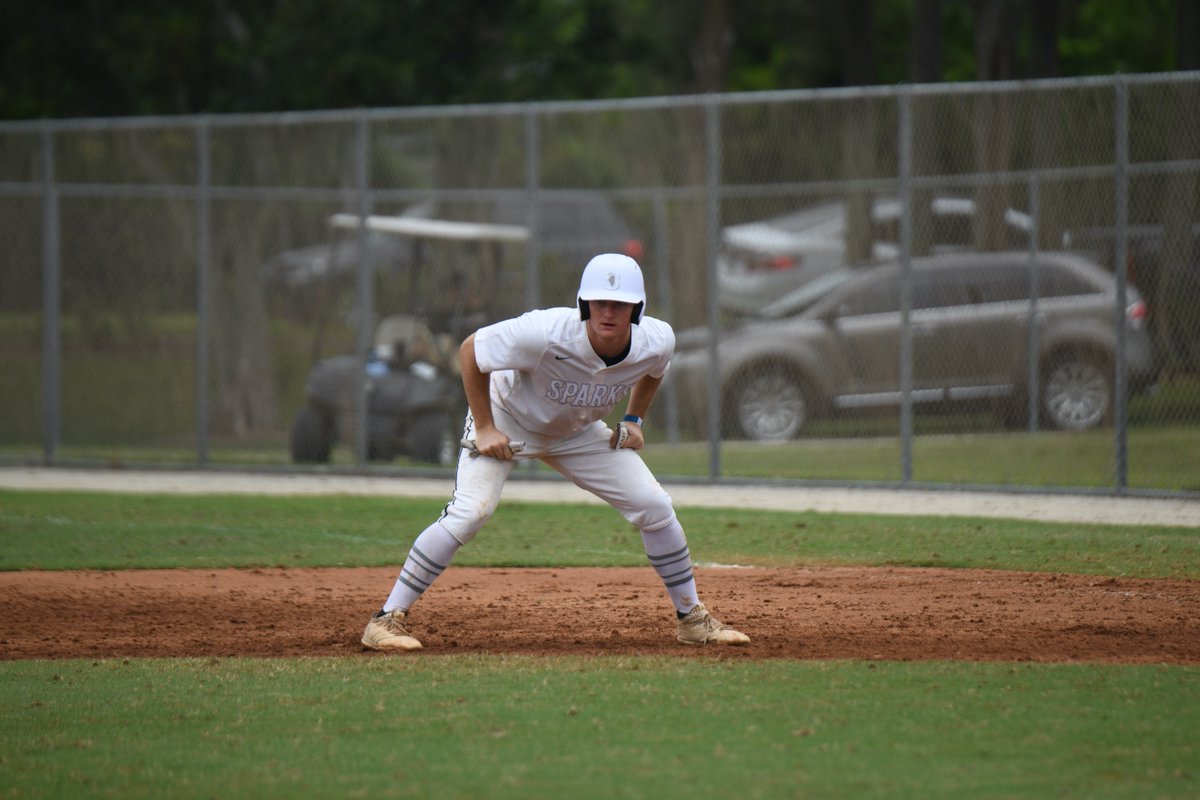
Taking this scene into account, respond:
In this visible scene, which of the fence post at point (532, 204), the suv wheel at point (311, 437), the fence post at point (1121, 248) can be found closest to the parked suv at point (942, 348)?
the fence post at point (1121, 248)

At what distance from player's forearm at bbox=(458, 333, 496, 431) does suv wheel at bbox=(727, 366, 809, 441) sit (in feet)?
24.6

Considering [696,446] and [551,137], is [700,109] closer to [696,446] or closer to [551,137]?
[551,137]

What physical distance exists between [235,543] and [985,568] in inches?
197

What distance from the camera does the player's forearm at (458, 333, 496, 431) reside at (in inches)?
258

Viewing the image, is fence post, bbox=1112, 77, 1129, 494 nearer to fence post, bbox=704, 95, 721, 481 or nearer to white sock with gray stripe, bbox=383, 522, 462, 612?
fence post, bbox=704, 95, 721, 481

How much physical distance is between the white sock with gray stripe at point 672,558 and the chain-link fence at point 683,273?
646 cm

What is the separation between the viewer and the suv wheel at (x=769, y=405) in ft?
45.5

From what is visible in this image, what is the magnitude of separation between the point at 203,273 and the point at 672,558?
9.36 m

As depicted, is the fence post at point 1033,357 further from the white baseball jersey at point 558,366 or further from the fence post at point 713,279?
the white baseball jersey at point 558,366

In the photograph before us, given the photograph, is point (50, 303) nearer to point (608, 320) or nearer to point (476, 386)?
point (476, 386)

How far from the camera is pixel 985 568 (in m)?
9.14

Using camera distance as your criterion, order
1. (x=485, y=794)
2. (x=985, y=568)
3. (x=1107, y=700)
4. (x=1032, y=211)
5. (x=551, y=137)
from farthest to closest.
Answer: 1. (x=551, y=137)
2. (x=1032, y=211)
3. (x=985, y=568)
4. (x=1107, y=700)
5. (x=485, y=794)

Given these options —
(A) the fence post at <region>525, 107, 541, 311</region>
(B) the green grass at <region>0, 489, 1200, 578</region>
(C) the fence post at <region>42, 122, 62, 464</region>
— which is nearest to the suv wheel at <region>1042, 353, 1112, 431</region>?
(B) the green grass at <region>0, 489, 1200, 578</region>

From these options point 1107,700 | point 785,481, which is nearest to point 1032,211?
point 785,481
